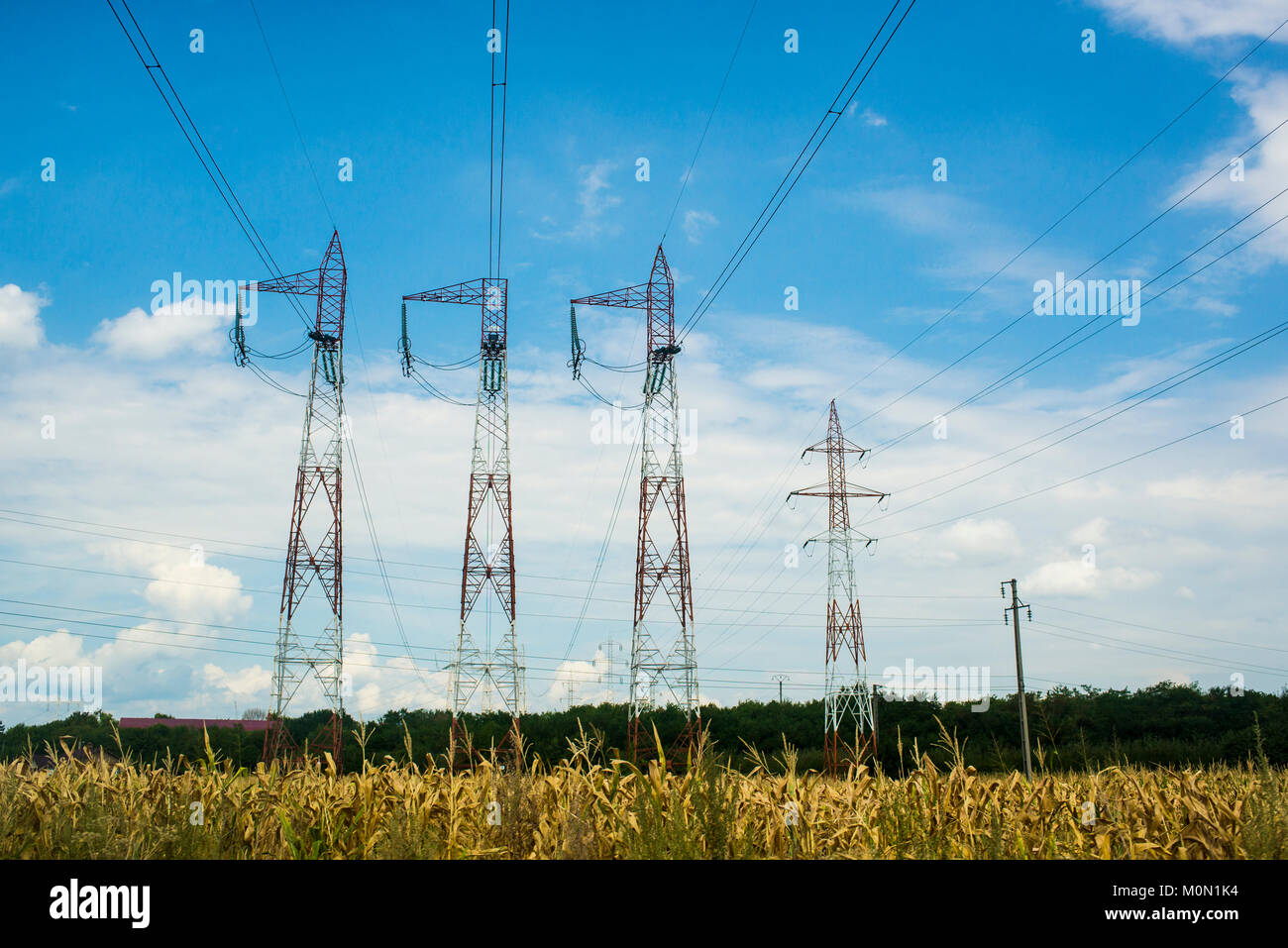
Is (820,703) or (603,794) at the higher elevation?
(603,794)

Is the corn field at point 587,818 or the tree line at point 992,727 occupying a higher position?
the corn field at point 587,818

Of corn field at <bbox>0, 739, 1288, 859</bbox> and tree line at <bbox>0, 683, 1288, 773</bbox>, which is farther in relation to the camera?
tree line at <bbox>0, 683, 1288, 773</bbox>

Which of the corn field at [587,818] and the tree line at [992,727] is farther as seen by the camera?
the tree line at [992,727]

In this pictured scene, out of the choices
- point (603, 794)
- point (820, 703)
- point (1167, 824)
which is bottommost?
point (820, 703)

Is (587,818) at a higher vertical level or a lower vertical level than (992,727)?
higher

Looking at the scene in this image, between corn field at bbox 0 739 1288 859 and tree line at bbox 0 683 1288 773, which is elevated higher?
corn field at bbox 0 739 1288 859

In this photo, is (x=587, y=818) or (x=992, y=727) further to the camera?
(x=992, y=727)

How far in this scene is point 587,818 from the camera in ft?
22.5

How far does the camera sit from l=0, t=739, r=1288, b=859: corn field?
19.9 ft

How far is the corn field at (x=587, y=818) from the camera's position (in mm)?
6078
